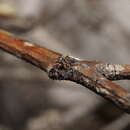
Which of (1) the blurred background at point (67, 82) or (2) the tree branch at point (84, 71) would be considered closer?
(2) the tree branch at point (84, 71)

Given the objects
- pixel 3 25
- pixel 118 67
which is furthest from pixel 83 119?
pixel 118 67

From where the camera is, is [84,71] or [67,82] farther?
[67,82]

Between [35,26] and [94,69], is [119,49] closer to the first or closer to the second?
[35,26]

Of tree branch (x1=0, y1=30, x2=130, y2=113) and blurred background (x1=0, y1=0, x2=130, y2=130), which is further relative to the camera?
blurred background (x1=0, y1=0, x2=130, y2=130)
